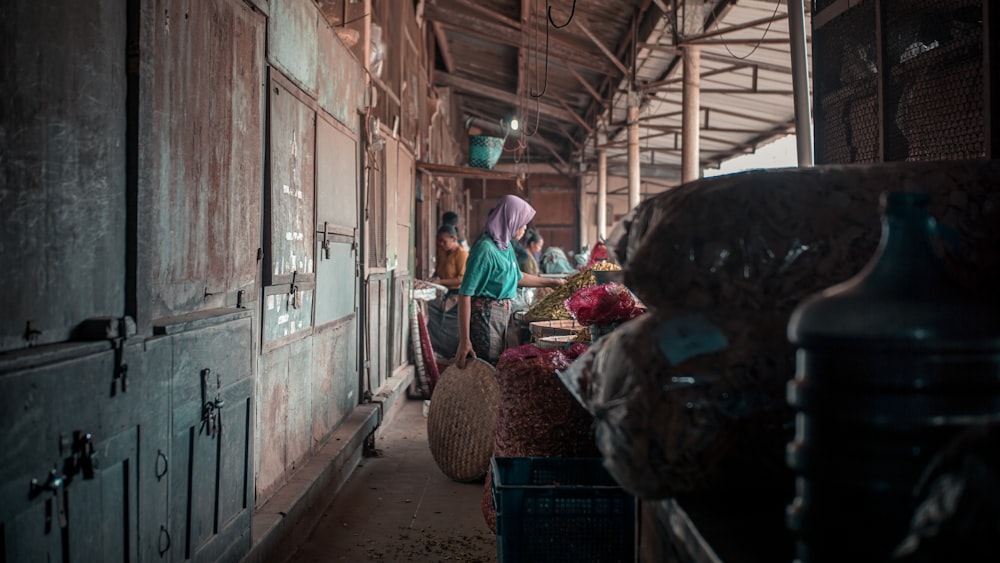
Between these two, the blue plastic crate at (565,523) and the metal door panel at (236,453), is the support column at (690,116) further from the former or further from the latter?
the blue plastic crate at (565,523)

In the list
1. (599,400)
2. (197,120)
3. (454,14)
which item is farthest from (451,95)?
(599,400)

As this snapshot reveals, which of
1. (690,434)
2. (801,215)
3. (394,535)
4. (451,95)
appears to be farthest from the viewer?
(451,95)

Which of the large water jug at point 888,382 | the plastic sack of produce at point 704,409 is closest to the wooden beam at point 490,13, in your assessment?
the plastic sack of produce at point 704,409

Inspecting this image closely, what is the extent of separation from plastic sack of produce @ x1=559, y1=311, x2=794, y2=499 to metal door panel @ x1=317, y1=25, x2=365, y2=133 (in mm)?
3821

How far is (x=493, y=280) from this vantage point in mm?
5504

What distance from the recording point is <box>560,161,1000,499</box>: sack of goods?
4.47 ft

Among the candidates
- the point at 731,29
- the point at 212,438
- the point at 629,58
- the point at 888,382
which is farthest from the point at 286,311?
the point at 629,58

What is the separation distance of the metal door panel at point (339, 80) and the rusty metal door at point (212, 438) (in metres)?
2.26

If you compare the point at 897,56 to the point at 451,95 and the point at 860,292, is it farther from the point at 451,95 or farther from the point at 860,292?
the point at 451,95

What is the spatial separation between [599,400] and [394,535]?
9.55 feet

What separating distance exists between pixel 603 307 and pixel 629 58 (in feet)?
25.0

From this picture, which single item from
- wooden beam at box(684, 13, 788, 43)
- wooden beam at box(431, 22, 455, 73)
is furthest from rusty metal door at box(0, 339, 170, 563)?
wooden beam at box(431, 22, 455, 73)

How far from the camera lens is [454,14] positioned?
441 inches

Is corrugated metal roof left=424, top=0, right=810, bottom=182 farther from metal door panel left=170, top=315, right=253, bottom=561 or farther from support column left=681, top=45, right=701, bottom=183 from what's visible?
metal door panel left=170, top=315, right=253, bottom=561
